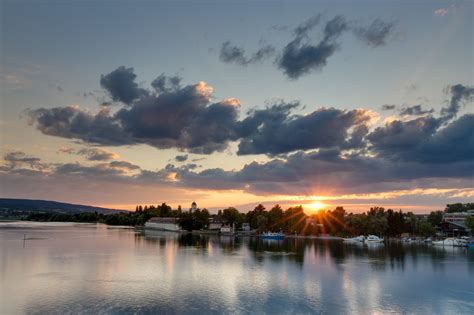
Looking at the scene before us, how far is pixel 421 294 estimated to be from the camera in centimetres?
4853

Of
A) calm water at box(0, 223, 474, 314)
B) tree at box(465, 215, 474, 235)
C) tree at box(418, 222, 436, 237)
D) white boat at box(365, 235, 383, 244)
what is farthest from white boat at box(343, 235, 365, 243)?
calm water at box(0, 223, 474, 314)

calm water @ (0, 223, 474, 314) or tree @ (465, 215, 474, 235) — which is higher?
tree @ (465, 215, 474, 235)

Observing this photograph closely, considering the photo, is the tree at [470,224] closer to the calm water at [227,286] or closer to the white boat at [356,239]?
the white boat at [356,239]

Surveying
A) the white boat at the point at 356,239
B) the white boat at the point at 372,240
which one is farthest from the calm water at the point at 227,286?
Answer: the white boat at the point at 356,239

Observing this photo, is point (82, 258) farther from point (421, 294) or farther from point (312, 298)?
point (421, 294)

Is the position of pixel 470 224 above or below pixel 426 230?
above

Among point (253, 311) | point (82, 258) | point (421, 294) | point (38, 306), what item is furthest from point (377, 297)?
point (82, 258)

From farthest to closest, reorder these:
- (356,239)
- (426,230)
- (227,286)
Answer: (426,230), (356,239), (227,286)

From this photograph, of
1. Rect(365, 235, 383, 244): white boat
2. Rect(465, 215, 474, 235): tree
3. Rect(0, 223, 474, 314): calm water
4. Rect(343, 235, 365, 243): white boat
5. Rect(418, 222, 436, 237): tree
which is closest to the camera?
Rect(0, 223, 474, 314): calm water

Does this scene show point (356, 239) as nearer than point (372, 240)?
No

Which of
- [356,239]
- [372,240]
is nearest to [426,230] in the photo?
[372,240]

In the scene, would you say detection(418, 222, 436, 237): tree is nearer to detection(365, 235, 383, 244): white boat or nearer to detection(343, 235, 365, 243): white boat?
detection(365, 235, 383, 244): white boat

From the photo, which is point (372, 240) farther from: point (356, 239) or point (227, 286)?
point (227, 286)

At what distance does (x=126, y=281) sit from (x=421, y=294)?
Result: 123ft
